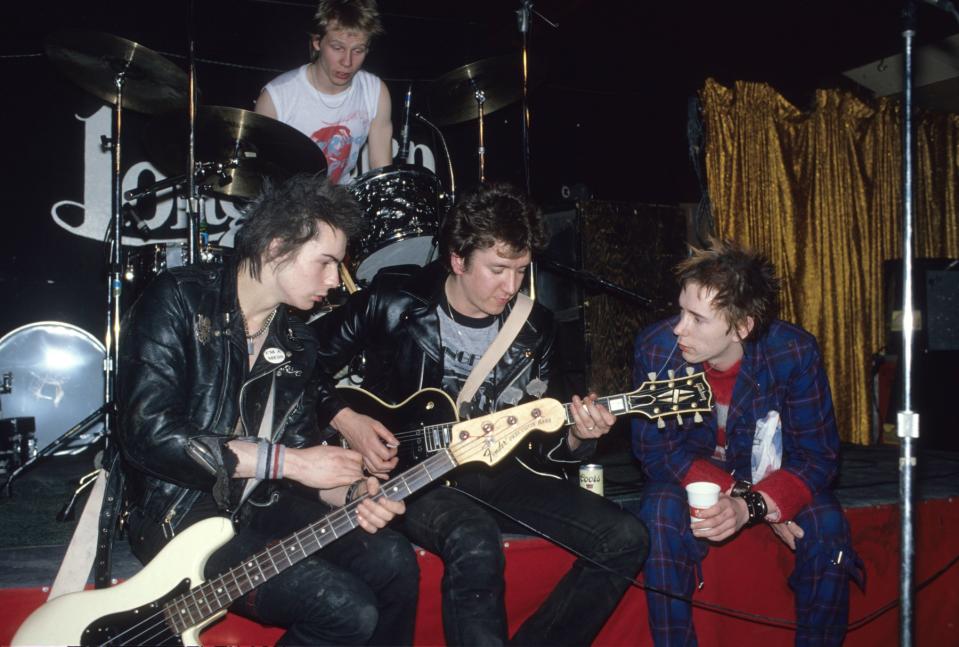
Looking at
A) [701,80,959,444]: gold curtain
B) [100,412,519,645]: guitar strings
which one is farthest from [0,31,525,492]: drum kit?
Answer: [701,80,959,444]: gold curtain

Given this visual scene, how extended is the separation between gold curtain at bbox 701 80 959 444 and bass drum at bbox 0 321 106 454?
16.8 ft

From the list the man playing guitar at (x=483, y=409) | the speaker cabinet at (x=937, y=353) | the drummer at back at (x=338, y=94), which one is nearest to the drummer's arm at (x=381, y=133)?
the drummer at back at (x=338, y=94)

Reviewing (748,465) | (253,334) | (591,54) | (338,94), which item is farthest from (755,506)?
(591,54)

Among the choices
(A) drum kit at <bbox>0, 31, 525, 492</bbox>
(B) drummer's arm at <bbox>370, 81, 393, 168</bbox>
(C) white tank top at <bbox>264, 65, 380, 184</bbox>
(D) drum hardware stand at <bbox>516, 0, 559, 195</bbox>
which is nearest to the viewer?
(A) drum kit at <bbox>0, 31, 525, 492</bbox>

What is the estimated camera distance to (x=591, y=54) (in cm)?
628

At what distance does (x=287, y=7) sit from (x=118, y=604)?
4814mm

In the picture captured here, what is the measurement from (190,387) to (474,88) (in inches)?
117

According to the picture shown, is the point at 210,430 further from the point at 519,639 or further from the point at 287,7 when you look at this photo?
the point at 287,7

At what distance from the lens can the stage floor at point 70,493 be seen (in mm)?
2592

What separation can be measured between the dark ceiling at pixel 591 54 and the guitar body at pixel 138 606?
418cm

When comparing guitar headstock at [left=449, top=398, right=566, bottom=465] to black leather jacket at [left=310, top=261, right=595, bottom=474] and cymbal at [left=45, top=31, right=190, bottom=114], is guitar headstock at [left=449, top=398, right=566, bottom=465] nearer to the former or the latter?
black leather jacket at [left=310, top=261, right=595, bottom=474]

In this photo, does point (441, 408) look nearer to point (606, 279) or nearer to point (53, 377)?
point (606, 279)

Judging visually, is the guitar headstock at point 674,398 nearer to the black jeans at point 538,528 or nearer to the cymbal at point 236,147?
the black jeans at point 538,528

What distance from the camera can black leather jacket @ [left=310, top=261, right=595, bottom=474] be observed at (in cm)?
293
